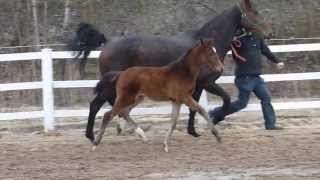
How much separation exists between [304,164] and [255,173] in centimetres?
76

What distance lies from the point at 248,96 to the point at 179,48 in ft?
4.54

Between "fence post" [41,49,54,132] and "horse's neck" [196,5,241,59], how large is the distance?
2.48 m

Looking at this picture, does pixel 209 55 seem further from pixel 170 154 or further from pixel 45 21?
pixel 45 21

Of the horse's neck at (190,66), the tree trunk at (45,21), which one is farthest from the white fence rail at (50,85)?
the tree trunk at (45,21)

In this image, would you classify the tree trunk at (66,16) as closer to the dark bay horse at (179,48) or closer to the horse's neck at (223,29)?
the dark bay horse at (179,48)

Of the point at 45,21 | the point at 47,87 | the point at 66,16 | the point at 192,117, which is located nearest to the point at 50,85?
the point at 47,87

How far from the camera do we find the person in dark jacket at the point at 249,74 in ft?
34.7

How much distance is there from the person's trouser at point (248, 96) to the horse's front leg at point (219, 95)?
3.1 inches

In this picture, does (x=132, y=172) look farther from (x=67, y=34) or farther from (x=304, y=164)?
(x=67, y=34)

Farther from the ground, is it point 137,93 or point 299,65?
point 137,93

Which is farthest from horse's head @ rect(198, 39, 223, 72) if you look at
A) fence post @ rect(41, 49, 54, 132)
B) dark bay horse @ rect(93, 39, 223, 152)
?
fence post @ rect(41, 49, 54, 132)

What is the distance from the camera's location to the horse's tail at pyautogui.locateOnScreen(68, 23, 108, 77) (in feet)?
34.9

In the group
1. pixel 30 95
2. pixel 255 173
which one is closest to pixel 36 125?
pixel 30 95

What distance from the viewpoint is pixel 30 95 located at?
14.2 metres
